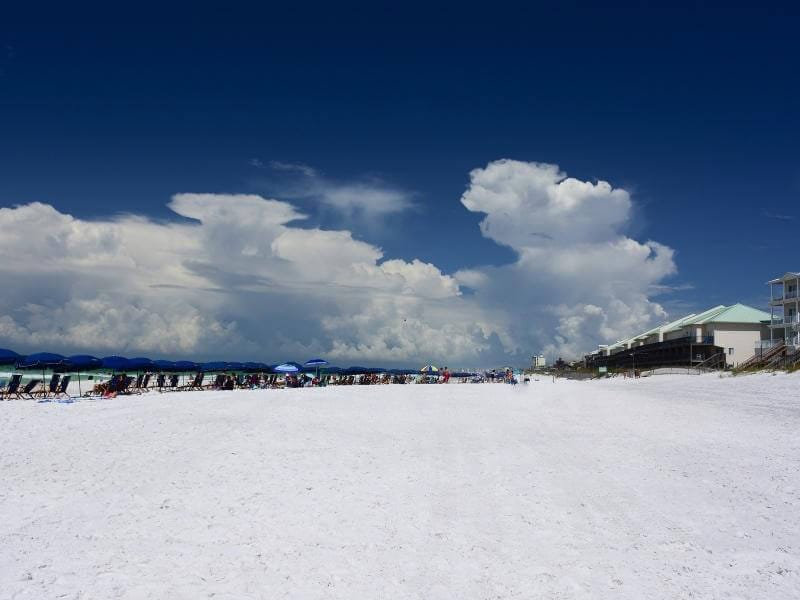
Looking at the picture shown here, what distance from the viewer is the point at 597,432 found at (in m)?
17.5

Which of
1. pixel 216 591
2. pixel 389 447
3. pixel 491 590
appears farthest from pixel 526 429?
pixel 216 591

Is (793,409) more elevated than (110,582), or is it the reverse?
(793,409)

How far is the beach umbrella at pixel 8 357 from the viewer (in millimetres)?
28141

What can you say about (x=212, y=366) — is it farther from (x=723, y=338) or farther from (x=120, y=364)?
(x=723, y=338)

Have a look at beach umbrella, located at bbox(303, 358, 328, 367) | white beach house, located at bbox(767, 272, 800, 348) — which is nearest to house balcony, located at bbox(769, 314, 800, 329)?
white beach house, located at bbox(767, 272, 800, 348)

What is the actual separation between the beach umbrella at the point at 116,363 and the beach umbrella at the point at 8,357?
4.00 m

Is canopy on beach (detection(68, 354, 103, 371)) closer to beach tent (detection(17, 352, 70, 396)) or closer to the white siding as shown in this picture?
beach tent (detection(17, 352, 70, 396))

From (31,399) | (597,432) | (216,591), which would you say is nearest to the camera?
(216,591)

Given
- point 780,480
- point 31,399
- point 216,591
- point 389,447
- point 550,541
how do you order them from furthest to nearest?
point 31,399 → point 389,447 → point 780,480 → point 550,541 → point 216,591

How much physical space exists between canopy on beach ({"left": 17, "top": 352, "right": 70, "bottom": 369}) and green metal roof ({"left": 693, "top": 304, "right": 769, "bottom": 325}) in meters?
65.1

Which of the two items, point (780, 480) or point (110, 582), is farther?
point (780, 480)

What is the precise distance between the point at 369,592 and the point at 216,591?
1604 millimetres

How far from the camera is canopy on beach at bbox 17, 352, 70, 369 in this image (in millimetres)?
28125

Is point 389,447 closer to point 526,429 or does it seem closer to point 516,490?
point 516,490
